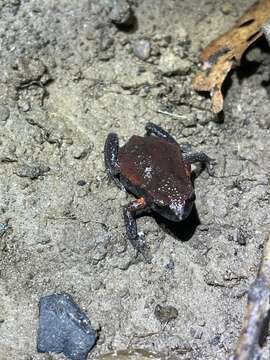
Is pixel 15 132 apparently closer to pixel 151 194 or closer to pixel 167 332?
pixel 151 194

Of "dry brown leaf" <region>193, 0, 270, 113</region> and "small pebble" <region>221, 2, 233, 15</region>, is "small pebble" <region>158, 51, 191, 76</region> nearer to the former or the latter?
"dry brown leaf" <region>193, 0, 270, 113</region>

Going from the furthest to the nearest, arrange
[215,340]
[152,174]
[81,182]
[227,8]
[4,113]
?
[227,8]
[4,113]
[81,182]
[152,174]
[215,340]

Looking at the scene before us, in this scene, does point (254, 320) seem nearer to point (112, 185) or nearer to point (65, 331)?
point (65, 331)

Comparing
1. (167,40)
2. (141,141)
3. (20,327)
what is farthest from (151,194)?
(167,40)

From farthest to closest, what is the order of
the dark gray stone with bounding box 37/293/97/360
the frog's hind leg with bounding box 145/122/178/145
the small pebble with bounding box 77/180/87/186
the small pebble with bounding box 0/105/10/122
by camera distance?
1. the frog's hind leg with bounding box 145/122/178/145
2. the small pebble with bounding box 0/105/10/122
3. the small pebble with bounding box 77/180/87/186
4. the dark gray stone with bounding box 37/293/97/360

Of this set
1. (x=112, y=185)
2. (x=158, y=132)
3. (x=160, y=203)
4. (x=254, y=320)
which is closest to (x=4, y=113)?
(x=112, y=185)

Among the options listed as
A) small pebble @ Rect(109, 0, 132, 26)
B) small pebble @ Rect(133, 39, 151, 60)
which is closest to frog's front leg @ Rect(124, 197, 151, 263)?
small pebble @ Rect(133, 39, 151, 60)
